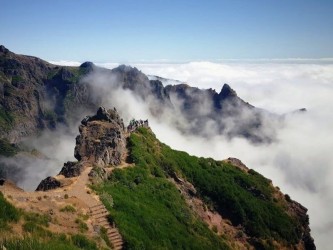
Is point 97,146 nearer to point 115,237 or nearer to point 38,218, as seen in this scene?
point 115,237

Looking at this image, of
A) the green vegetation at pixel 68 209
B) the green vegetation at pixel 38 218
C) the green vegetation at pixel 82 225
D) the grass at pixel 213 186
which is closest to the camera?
the green vegetation at pixel 38 218

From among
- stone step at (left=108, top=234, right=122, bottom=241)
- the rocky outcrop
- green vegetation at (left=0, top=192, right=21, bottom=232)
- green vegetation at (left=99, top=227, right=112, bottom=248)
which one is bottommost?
the rocky outcrop

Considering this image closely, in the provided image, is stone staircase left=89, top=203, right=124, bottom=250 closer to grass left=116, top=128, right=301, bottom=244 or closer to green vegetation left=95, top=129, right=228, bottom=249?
green vegetation left=95, top=129, right=228, bottom=249

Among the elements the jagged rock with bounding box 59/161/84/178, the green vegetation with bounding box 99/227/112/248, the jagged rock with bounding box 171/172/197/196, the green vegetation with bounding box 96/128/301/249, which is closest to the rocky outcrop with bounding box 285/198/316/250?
the green vegetation with bounding box 96/128/301/249

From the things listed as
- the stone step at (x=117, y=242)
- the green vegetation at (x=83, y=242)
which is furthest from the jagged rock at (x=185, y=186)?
the green vegetation at (x=83, y=242)

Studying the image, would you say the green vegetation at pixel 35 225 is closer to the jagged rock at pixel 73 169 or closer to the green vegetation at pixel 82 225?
the green vegetation at pixel 82 225

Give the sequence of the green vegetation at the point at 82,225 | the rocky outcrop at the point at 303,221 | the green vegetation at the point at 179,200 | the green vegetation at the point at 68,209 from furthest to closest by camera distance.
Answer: the rocky outcrop at the point at 303,221, the green vegetation at the point at 179,200, the green vegetation at the point at 68,209, the green vegetation at the point at 82,225
